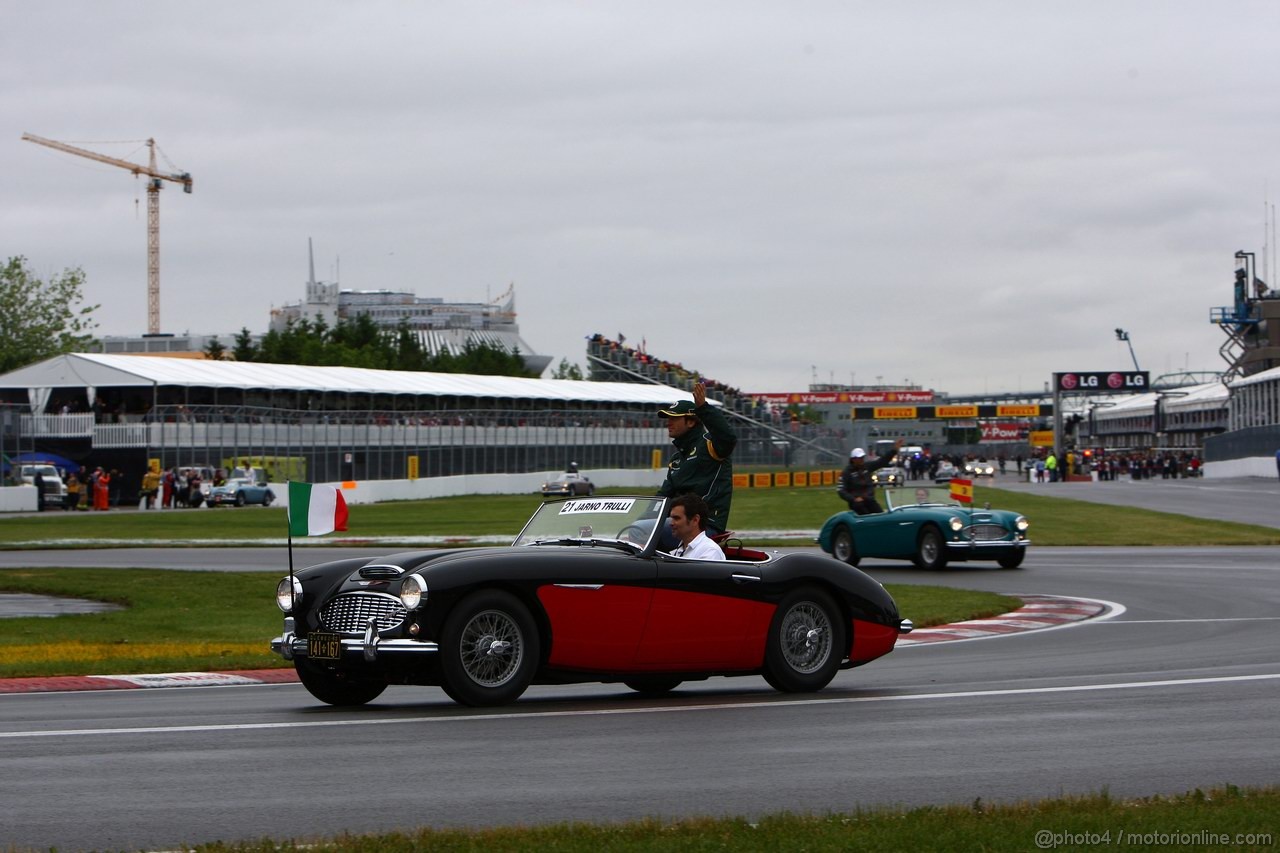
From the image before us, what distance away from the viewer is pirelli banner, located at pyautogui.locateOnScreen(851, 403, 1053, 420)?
163 meters

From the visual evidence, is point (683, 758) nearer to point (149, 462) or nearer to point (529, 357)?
point (149, 462)

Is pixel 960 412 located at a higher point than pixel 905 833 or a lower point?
higher

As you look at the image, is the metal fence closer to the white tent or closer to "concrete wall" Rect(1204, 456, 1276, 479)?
the white tent

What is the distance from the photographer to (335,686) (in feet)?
31.9

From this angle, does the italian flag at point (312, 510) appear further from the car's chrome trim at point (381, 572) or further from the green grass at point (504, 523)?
the green grass at point (504, 523)

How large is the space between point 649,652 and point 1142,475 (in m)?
88.1

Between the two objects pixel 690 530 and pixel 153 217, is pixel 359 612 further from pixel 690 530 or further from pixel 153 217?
pixel 153 217

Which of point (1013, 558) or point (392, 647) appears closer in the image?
point (392, 647)

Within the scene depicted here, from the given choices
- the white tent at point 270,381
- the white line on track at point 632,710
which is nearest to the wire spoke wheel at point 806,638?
the white line on track at point 632,710

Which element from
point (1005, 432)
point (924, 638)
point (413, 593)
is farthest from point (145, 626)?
point (1005, 432)

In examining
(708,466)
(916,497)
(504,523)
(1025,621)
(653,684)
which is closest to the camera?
(653,684)

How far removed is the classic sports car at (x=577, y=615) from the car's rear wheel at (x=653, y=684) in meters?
0.02

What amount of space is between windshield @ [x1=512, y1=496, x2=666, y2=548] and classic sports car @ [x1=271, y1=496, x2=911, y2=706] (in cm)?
1

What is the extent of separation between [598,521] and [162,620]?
330 inches
